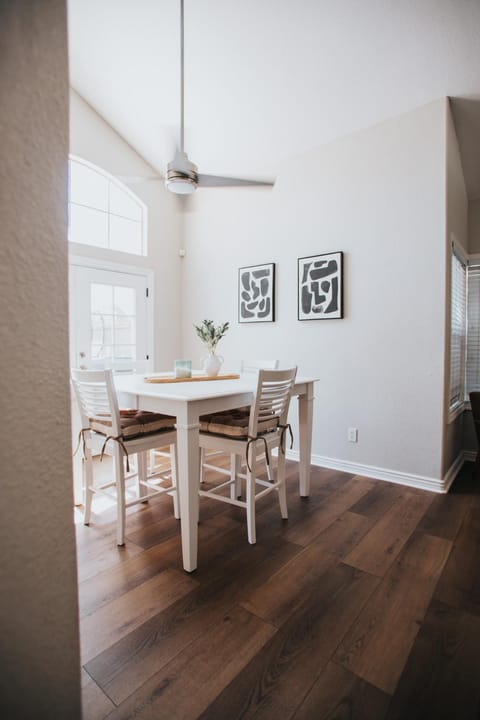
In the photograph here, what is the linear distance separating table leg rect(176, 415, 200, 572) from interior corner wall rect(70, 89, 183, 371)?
2.67 m

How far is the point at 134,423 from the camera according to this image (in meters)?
2.09

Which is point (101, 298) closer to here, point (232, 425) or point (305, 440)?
point (232, 425)

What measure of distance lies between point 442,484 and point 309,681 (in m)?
2.03

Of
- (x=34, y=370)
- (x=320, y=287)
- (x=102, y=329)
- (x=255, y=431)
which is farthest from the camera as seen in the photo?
(x=102, y=329)

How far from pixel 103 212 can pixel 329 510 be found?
3.59 meters

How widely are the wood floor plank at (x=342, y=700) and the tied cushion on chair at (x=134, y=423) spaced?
136 centimetres

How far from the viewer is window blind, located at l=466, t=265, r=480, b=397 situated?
140 inches

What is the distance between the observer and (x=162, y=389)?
2.04 meters

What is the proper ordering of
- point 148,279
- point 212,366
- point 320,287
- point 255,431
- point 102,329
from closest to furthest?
point 255,431, point 212,366, point 320,287, point 102,329, point 148,279

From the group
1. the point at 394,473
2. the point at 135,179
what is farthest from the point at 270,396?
the point at 135,179

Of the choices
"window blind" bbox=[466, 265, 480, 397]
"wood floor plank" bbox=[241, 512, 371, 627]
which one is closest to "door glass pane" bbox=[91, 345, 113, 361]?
"wood floor plank" bbox=[241, 512, 371, 627]

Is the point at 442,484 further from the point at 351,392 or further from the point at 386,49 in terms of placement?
the point at 386,49

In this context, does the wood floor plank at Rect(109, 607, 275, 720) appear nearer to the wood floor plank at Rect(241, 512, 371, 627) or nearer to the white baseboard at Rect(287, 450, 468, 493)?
the wood floor plank at Rect(241, 512, 371, 627)

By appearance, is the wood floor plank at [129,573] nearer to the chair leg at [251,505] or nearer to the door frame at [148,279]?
the chair leg at [251,505]
